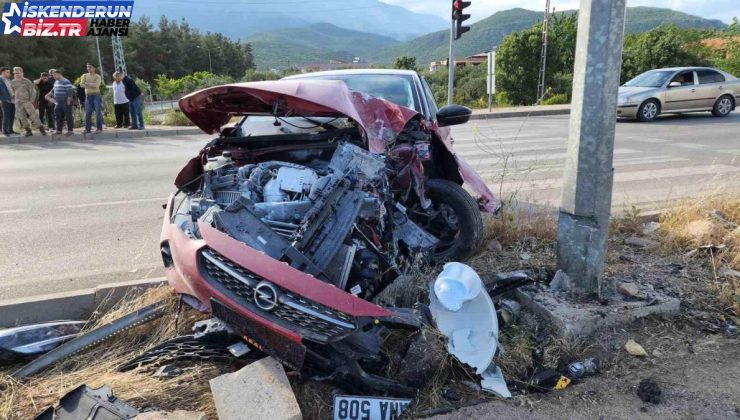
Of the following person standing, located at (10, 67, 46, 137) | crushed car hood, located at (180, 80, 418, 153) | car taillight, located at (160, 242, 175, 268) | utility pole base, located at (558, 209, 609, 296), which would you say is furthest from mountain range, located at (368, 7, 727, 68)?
car taillight, located at (160, 242, 175, 268)

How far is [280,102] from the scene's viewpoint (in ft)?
10.6

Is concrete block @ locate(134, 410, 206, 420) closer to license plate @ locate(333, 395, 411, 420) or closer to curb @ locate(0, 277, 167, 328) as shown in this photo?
license plate @ locate(333, 395, 411, 420)

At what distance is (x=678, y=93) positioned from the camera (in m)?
14.8

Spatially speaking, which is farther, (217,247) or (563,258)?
(563,258)

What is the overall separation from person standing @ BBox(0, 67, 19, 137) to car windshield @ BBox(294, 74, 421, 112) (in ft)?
36.6

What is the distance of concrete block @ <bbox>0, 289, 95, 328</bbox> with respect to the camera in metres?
3.44

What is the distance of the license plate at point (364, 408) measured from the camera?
2.39 meters

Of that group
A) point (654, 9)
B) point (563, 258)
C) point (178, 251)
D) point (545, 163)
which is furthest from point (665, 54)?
point (654, 9)

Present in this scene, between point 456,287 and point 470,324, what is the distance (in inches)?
9.9

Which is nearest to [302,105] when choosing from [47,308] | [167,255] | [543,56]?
[167,255]

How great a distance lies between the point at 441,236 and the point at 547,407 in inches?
76.9

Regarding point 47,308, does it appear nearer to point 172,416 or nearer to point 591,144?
point 172,416

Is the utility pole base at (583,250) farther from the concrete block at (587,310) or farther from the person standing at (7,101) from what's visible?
the person standing at (7,101)

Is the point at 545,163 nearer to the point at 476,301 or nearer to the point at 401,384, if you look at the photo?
the point at 476,301
